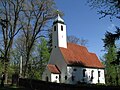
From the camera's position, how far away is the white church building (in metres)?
44.8

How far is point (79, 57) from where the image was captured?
49.1m

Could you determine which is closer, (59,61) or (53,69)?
(53,69)

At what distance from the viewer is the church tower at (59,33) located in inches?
1871

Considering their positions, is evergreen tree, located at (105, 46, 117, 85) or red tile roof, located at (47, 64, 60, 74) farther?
evergreen tree, located at (105, 46, 117, 85)

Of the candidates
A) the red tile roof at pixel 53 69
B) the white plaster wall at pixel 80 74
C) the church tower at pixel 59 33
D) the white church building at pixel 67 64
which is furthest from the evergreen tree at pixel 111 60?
the red tile roof at pixel 53 69

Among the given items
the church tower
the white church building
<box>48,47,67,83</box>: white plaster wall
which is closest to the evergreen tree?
the white church building

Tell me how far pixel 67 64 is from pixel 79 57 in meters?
5.16

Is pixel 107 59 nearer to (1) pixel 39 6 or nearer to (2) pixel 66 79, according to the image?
(2) pixel 66 79

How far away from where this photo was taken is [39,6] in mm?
38219

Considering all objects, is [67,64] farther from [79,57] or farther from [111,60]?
[111,60]

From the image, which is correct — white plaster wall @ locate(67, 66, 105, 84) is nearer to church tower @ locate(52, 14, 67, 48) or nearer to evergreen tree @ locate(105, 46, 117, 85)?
evergreen tree @ locate(105, 46, 117, 85)

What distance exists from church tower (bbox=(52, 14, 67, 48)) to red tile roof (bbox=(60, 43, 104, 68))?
1.40 meters

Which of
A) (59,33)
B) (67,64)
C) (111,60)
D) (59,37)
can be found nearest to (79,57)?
(67,64)

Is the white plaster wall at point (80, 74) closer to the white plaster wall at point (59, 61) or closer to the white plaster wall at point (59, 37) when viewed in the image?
the white plaster wall at point (59, 61)
